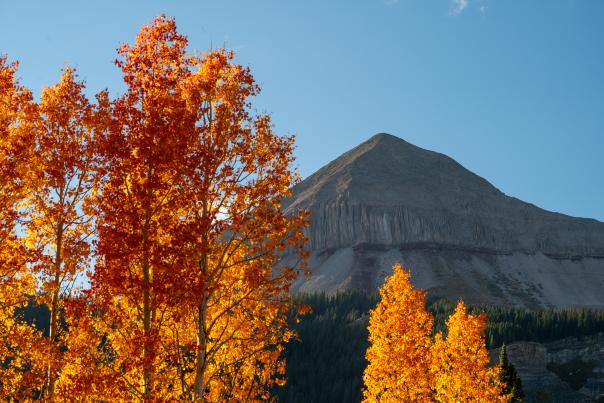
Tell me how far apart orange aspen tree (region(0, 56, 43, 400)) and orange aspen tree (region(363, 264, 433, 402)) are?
55.7 feet

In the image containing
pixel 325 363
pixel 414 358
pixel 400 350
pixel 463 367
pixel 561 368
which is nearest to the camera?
pixel 414 358

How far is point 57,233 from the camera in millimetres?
20078

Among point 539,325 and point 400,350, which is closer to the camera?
point 400,350

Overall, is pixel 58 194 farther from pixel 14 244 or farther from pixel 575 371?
pixel 575 371

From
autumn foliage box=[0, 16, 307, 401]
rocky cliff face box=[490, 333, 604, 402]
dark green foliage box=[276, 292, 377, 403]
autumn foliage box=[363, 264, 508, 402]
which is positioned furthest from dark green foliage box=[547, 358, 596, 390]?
autumn foliage box=[0, 16, 307, 401]

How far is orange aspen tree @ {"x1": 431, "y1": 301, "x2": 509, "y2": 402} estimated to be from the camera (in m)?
36.4

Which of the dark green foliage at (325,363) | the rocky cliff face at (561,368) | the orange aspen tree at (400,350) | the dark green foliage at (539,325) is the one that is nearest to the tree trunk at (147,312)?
the orange aspen tree at (400,350)

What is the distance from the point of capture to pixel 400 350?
31266mm

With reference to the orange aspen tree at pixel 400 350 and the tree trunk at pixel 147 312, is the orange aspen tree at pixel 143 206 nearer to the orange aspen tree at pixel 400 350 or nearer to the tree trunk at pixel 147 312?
the tree trunk at pixel 147 312

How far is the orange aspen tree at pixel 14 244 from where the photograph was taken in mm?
18828

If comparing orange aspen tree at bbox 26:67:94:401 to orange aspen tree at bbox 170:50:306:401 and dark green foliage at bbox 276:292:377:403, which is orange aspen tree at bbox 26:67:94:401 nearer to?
orange aspen tree at bbox 170:50:306:401

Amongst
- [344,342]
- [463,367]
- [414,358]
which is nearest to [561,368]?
[344,342]

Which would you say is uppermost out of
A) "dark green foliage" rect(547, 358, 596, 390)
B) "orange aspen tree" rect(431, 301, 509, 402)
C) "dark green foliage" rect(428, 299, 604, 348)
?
"dark green foliage" rect(428, 299, 604, 348)

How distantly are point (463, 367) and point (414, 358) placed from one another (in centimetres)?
743
